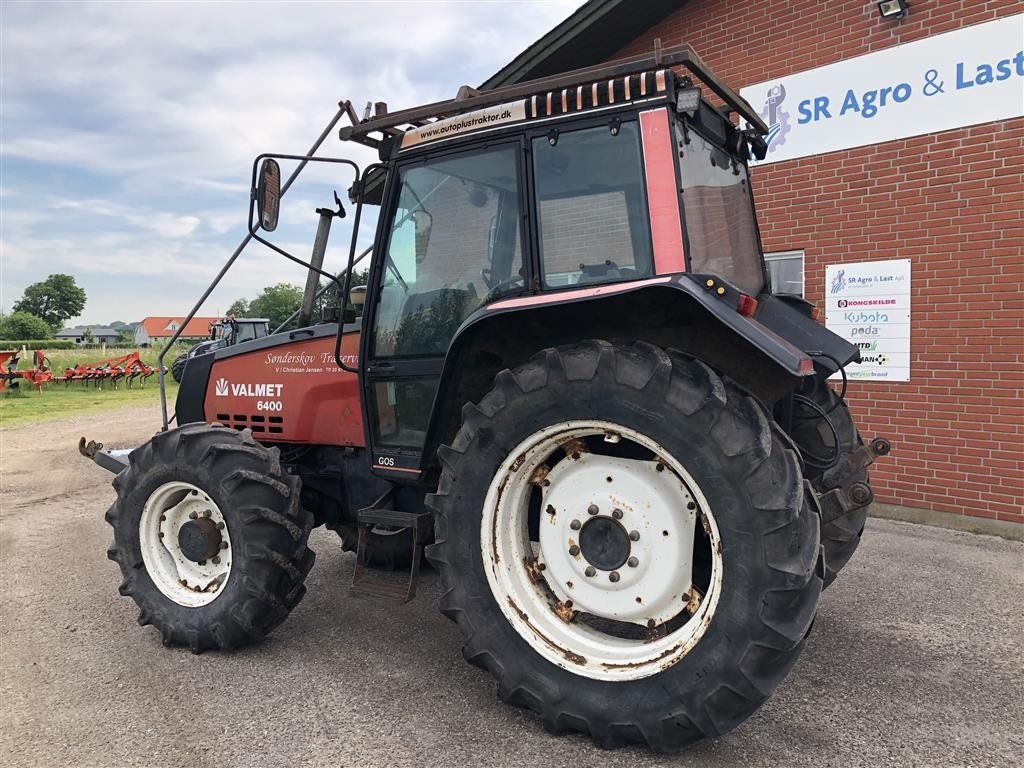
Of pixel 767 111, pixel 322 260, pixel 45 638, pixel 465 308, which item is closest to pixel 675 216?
pixel 465 308

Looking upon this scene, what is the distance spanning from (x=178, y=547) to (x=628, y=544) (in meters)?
2.33

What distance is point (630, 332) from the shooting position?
2.78 metres

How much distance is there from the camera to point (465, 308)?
3.12m

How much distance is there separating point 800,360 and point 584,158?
1.17m

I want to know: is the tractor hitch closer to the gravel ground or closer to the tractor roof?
the gravel ground

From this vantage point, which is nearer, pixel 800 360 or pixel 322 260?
pixel 800 360

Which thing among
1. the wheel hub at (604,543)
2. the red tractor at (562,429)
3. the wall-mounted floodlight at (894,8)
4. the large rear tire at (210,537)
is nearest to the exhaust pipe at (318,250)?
the red tractor at (562,429)

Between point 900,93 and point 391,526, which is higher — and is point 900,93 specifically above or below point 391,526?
above

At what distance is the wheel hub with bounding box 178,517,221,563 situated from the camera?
343 cm

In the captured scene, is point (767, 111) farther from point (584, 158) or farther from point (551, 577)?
point (551, 577)

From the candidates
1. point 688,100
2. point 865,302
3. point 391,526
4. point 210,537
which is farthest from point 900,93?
point 210,537

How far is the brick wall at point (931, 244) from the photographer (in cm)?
537

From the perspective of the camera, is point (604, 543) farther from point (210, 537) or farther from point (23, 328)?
point (23, 328)

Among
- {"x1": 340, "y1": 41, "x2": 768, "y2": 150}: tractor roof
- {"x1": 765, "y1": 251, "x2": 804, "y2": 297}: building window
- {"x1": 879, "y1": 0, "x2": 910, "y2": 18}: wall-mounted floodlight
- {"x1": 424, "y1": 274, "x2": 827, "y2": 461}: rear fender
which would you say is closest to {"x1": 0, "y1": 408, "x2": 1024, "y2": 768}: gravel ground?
{"x1": 424, "y1": 274, "x2": 827, "y2": 461}: rear fender
